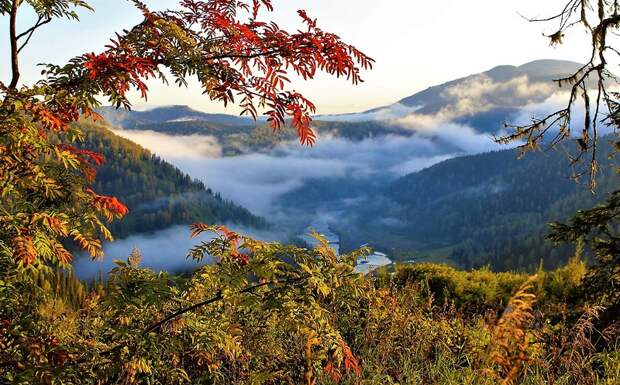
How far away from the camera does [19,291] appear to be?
378cm

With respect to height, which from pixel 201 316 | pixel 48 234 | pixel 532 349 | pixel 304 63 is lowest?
pixel 532 349

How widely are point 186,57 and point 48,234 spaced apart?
1536 mm

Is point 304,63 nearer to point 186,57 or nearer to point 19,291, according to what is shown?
point 186,57

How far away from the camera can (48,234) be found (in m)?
3.35

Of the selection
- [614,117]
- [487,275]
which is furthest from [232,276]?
→ [487,275]

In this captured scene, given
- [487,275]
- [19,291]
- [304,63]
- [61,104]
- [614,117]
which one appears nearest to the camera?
[61,104]

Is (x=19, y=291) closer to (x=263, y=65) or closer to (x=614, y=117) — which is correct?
(x=263, y=65)

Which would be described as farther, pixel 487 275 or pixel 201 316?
pixel 487 275

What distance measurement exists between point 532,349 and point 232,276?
471 cm

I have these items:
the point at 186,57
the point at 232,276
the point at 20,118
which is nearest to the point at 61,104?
the point at 20,118

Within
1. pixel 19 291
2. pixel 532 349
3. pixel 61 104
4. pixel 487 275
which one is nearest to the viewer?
pixel 61 104

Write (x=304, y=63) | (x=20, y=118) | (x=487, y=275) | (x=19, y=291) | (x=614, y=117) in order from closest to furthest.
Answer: (x=20, y=118) → (x=304, y=63) → (x=19, y=291) → (x=614, y=117) → (x=487, y=275)

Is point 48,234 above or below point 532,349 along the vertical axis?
above

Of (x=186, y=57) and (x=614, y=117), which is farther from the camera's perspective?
(x=614, y=117)
